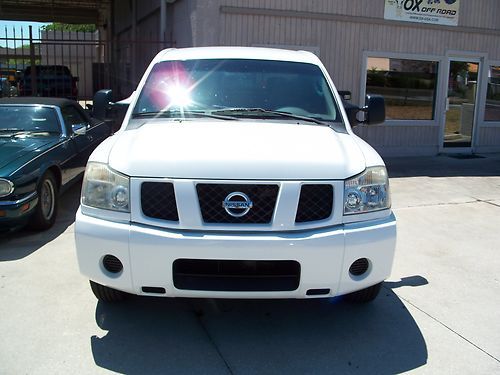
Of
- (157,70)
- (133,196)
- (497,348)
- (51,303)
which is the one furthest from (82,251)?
(497,348)

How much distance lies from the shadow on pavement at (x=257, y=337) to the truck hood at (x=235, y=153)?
1133mm

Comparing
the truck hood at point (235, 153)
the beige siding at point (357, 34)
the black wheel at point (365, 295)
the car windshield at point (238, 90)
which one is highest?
the beige siding at point (357, 34)

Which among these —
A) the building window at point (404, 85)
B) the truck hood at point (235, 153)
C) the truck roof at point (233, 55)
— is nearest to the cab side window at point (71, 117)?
the truck roof at point (233, 55)

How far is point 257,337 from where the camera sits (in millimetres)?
3518

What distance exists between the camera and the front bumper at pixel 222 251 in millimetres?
3018

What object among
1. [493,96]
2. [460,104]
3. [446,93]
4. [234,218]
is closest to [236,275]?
[234,218]

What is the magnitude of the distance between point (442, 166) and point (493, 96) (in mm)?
3163

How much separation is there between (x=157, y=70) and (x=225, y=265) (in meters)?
2.26

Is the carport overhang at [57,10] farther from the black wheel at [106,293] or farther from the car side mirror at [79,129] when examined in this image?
the black wheel at [106,293]

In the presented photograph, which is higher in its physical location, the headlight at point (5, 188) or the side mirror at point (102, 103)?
the side mirror at point (102, 103)

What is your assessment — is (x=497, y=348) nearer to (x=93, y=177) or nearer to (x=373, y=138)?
(x=93, y=177)

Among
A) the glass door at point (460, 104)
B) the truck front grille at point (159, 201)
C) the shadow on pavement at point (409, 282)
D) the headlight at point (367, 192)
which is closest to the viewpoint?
the truck front grille at point (159, 201)

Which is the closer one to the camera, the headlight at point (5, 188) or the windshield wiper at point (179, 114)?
the windshield wiper at point (179, 114)

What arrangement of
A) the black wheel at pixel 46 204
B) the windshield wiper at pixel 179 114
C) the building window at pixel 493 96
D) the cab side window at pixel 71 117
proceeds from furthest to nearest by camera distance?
the building window at pixel 493 96, the cab side window at pixel 71 117, the black wheel at pixel 46 204, the windshield wiper at pixel 179 114
